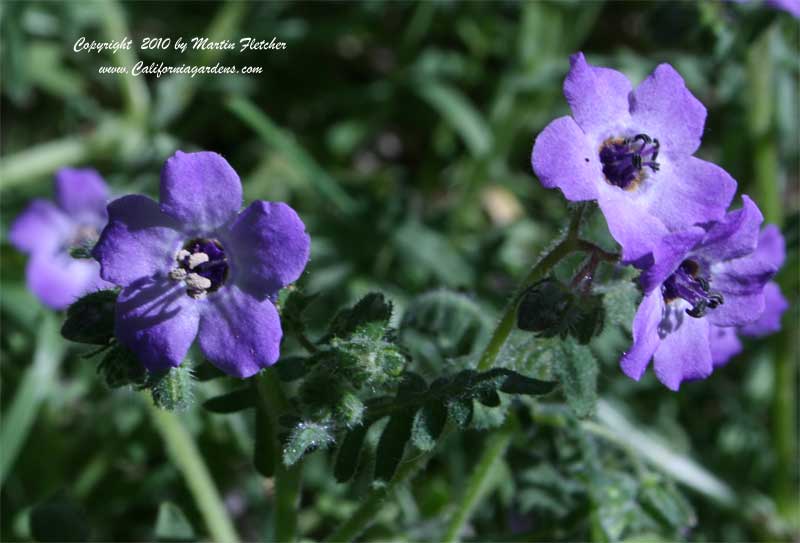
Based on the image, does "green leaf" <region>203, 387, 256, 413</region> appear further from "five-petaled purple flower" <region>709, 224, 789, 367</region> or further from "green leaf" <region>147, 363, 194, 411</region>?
"five-petaled purple flower" <region>709, 224, 789, 367</region>

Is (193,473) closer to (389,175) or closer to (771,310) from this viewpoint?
(771,310)

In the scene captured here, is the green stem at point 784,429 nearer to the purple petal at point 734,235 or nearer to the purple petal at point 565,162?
the purple petal at point 734,235

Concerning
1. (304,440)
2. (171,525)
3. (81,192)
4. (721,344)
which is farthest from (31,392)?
(721,344)

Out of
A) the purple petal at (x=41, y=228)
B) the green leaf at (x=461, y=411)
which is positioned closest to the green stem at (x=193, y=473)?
the purple petal at (x=41, y=228)

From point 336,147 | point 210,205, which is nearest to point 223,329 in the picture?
point 210,205

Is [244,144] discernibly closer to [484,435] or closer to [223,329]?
[484,435]

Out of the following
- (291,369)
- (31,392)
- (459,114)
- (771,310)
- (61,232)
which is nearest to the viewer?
(291,369)
